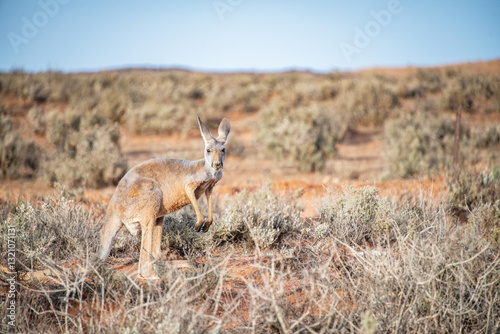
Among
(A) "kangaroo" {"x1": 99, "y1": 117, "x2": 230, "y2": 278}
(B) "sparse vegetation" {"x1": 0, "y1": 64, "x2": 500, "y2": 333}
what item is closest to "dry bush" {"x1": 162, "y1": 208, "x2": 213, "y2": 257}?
(B) "sparse vegetation" {"x1": 0, "y1": 64, "x2": 500, "y2": 333}

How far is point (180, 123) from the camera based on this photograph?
1830cm

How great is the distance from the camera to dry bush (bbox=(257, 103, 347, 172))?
1230 cm

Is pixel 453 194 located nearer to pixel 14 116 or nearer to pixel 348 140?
pixel 348 140

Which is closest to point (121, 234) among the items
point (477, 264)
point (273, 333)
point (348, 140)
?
point (273, 333)

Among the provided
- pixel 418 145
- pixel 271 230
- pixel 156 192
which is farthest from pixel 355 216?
pixel 418 145

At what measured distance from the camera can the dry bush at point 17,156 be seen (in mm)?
10414

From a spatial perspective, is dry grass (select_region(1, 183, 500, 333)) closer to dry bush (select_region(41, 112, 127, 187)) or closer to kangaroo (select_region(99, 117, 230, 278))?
kangaroo (select_region(99, 117, 230, 278))

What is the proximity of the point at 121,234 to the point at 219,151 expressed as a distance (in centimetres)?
218

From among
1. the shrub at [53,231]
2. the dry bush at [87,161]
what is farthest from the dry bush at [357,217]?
the dry bush at [87,161]

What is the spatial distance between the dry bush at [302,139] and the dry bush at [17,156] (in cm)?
727

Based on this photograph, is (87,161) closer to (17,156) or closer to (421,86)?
(17,156)

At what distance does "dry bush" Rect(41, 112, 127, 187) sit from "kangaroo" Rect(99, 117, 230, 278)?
5.31m

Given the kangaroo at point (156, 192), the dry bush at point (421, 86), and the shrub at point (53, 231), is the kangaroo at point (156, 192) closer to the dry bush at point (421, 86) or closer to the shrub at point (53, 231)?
the shrub at point (53, 231)

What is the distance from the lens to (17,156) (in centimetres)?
1079
